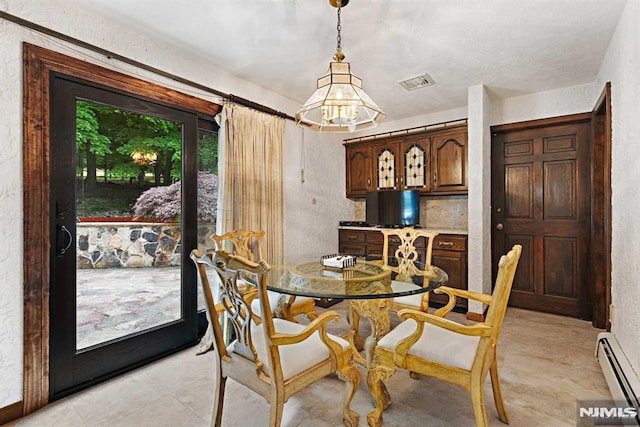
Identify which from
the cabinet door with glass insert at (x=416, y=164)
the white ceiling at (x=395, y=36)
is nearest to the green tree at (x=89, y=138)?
the white ceiling at (x=395, y=36)

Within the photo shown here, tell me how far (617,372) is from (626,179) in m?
1.25

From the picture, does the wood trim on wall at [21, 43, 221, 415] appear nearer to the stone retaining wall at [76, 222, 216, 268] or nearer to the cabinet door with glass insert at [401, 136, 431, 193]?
the stone retaining wall at [76, 222, 216, 268]

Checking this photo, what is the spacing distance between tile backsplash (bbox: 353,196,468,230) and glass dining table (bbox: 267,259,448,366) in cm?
214

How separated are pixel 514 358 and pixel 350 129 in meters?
2.24

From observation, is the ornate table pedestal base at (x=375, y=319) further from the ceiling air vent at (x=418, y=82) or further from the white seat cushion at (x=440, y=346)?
the ceiling air vent at (x=418, y=82)

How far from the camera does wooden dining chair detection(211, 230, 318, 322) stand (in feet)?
8.11

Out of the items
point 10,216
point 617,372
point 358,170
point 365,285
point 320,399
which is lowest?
point 320,399

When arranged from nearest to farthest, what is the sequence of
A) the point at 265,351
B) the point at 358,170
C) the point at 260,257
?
the point at 265,351 → the point at 260,257 → the point at 358,170

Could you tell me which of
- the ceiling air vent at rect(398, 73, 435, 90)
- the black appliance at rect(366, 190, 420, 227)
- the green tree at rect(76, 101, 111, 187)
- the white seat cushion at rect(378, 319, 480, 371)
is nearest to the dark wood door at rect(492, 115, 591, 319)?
the black appliance at rect(366, 190, 420, 227)

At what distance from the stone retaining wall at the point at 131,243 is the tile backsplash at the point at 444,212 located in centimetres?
291

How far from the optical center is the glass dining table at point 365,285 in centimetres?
173

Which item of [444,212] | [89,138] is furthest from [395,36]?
[444,212]

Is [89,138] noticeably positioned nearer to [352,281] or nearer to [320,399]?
[352,281]

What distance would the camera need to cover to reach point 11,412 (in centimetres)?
180
